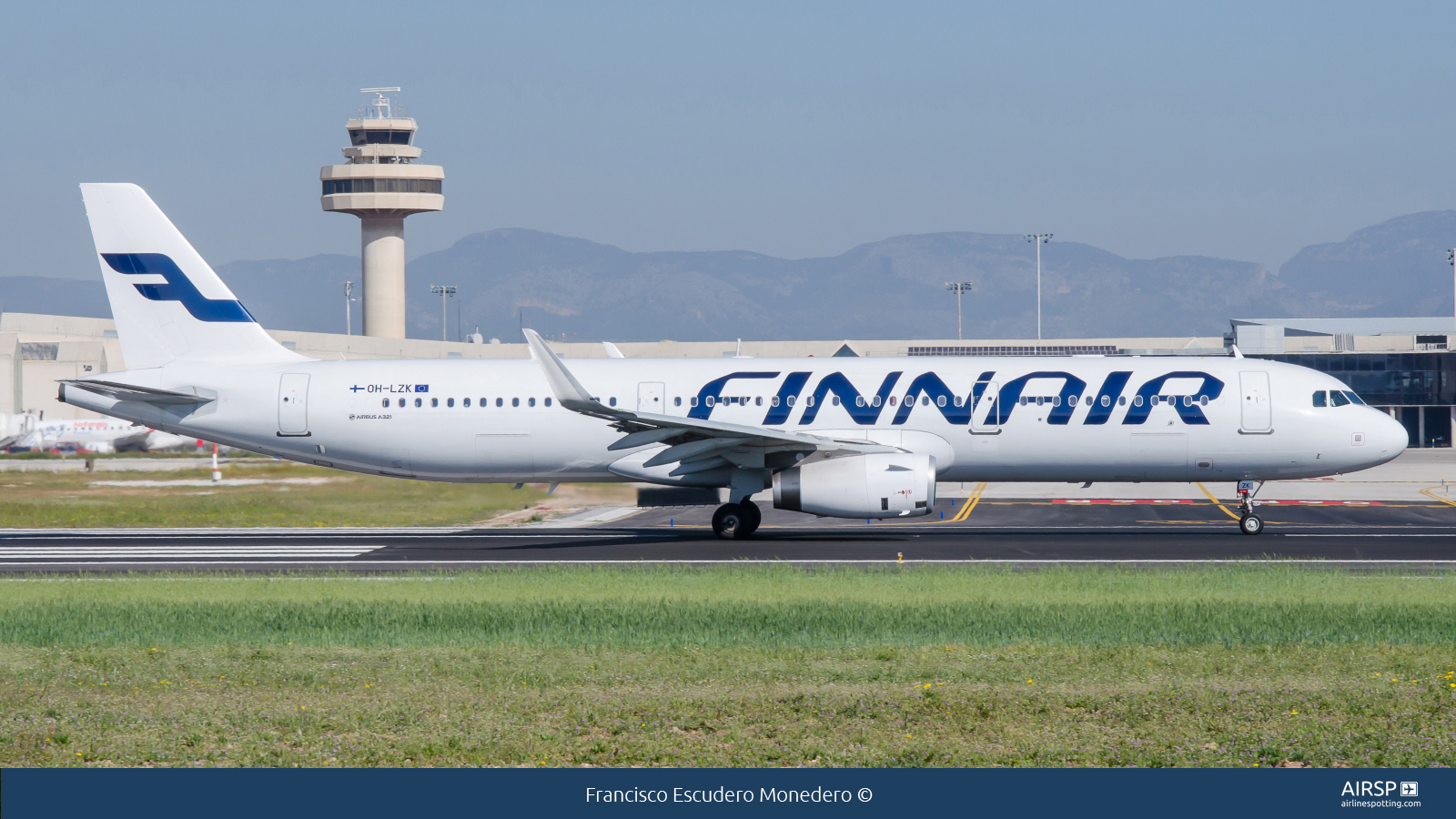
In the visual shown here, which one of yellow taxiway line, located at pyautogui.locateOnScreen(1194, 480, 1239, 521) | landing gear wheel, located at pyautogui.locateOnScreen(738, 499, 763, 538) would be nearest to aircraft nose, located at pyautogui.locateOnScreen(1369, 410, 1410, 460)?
yellow taxiway line, located at pyautogui.locateOnScreen(1194, 480, 1239, 521)

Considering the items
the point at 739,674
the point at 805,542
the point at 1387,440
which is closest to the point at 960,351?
the point at 1387,440

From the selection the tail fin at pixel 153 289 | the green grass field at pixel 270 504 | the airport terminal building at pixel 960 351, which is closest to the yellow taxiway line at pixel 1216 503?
the green grass field at pixel 270 504

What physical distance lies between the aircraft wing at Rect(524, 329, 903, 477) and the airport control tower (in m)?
111

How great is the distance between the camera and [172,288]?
97.7 ft

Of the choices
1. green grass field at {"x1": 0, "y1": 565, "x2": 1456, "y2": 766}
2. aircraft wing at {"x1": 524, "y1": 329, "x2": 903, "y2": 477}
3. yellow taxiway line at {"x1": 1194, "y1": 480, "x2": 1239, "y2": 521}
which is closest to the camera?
green grass field at {"x1": 0, "y1": 565, "x2": 1456, "y2": 766}

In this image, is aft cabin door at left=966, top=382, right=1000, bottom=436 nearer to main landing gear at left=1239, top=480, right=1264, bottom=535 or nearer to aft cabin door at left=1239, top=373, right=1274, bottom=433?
aft cabin door at left=1239, top=373, right=1274, bottom=433

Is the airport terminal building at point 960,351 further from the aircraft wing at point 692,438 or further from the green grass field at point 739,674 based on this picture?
the green grass field at point 739,674

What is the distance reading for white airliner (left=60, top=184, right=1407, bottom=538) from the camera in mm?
28078

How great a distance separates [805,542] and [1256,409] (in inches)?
383

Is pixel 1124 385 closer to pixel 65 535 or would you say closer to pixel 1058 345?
pixel 65 535

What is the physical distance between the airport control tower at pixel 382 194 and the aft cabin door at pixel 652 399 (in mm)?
109433

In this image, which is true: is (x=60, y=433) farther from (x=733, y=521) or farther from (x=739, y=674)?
(x=739, y=674)

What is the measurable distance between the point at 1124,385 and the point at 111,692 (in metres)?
21.9
